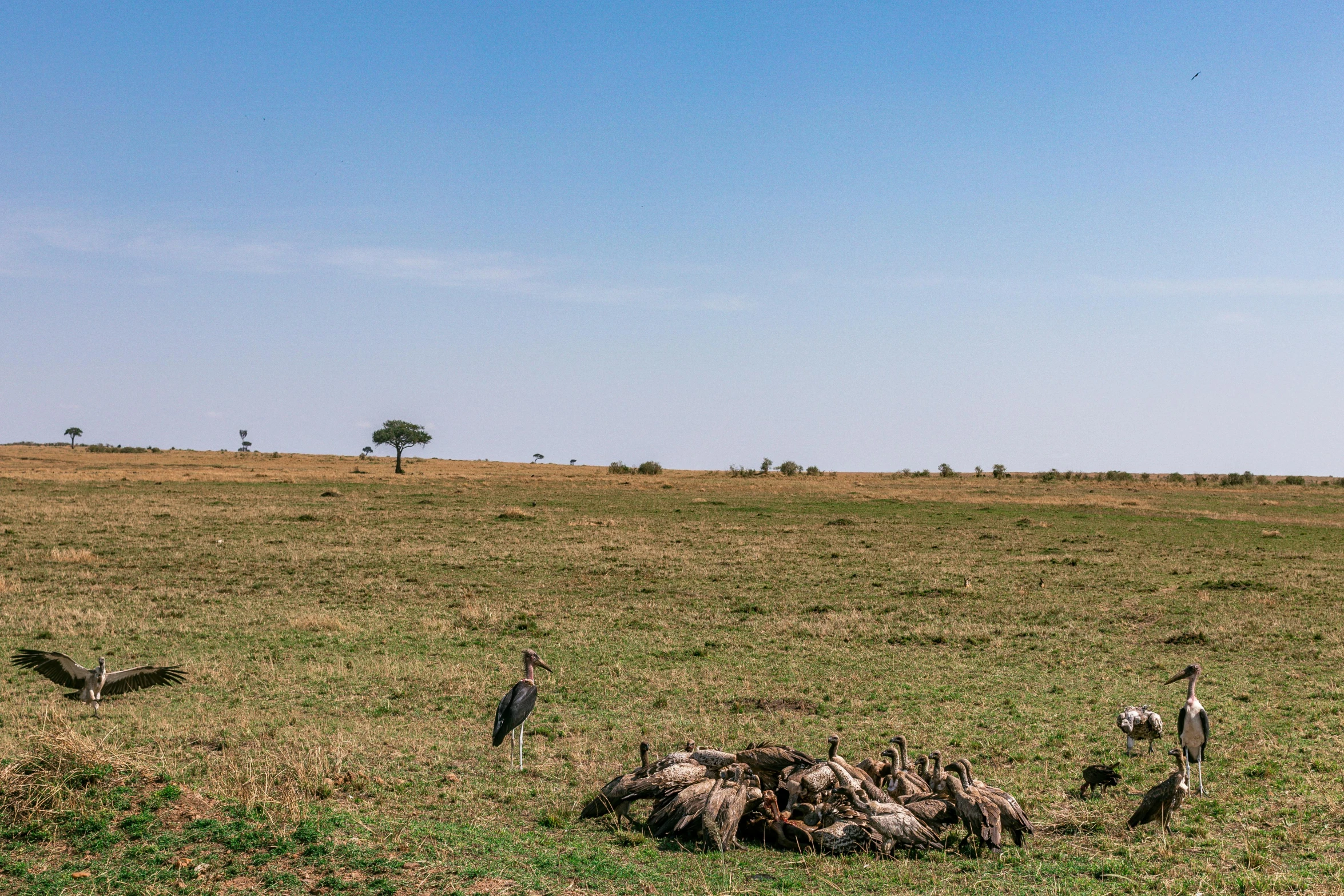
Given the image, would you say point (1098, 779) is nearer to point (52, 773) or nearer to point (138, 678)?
point (52, 773)

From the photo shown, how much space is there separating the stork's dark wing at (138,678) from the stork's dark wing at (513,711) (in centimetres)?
365

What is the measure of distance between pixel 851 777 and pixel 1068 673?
8.59m

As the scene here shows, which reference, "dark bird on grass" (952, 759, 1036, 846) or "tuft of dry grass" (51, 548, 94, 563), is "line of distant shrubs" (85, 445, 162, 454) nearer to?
"tuft of dry grass" (51, 548, 94, 563)

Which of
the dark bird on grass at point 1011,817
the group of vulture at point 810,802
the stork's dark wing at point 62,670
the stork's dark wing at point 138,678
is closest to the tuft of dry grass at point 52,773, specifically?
the stork's dark wing at point 138,678

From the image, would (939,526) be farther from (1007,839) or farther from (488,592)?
(1007,839)

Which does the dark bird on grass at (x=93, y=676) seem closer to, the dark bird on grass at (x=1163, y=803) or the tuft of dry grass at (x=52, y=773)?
the tuft of dry grass at (x=52, y=773)

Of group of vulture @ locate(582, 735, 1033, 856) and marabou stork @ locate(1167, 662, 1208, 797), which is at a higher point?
marabou stork @ locate(1167, 662, 1208, 797)

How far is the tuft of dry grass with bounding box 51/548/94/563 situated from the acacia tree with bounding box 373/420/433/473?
194ft

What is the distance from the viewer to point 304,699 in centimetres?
1305

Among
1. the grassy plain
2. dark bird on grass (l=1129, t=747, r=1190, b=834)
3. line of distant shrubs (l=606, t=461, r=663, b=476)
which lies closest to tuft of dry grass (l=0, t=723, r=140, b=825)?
the grassy plain

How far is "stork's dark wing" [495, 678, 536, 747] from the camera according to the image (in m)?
9.98

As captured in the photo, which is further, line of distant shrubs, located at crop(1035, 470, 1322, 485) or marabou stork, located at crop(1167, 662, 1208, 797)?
line of distant shrubs, located at crop(1035, 470, 1322, 485)

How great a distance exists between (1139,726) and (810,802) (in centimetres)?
471

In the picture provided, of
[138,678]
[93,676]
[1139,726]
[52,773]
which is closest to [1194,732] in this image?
[1139,726]
